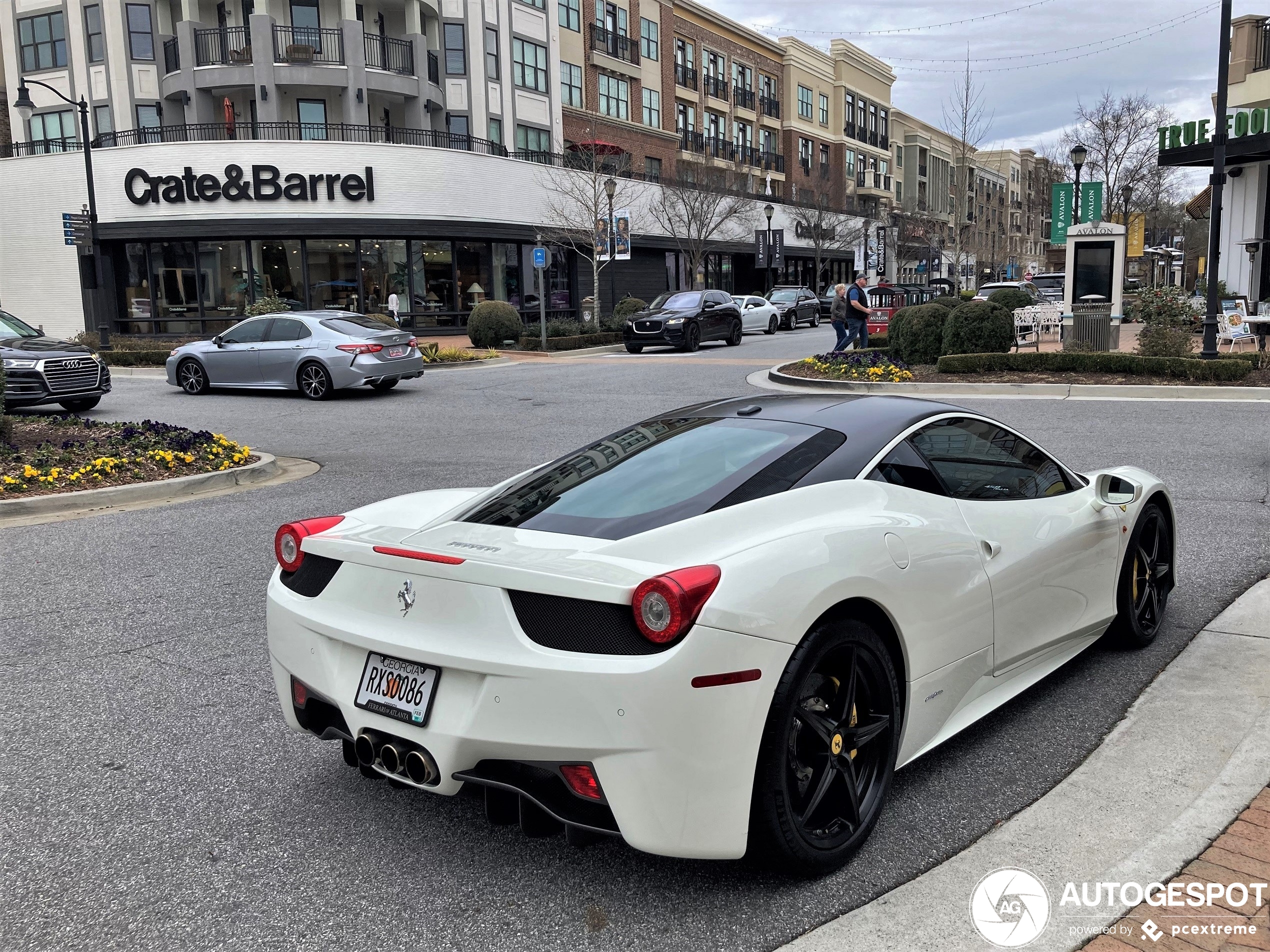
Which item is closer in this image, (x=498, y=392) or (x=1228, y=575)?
(x=1228, y=575)

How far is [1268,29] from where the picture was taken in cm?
2856

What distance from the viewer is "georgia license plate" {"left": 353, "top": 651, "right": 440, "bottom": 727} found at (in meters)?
3.04

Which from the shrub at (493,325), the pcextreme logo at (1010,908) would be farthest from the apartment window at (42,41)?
the pcextreme logo at (1010,908)

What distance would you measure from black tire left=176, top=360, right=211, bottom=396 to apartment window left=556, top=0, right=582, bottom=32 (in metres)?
31.1

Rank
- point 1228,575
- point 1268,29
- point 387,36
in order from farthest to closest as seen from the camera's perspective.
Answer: point 387,36 → point 1268,29 → point 1228,575

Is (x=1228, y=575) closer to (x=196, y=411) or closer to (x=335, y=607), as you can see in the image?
(x=335, y=607)

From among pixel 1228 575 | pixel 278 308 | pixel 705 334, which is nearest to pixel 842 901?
pixel 1228 575

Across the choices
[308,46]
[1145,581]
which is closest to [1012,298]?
[308,46]

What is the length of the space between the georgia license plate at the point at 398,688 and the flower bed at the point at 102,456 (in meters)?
7.35

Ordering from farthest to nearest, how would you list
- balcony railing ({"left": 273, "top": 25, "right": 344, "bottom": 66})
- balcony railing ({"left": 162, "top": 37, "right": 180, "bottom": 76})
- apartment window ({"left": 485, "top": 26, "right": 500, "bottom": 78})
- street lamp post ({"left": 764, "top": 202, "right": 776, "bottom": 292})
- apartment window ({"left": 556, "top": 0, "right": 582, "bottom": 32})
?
apartment window ({"left": 556, "top": 0, "right": 582, "bottom": 32}), street lamp post ({"left": 764, "top": 202, "right": 776, "bottom": 292}), apartment window ({"left": 485, "top": 26, "right": 500, "bottom": 78}), balcony railing ({"left": 162, "top": 37, "right": 180, "bottom": 76}), balcony railing ({"left": 273, "top": 25, "right": 344, "bottom": 66})

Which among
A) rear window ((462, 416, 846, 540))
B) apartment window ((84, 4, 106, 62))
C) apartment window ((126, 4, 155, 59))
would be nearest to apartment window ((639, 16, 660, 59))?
apartment window ((126, 4, 155, 59))

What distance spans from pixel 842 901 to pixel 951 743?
1268mm

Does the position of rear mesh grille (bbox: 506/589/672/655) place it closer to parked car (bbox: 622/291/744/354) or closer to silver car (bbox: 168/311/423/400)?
silver car (bbox: 168/311/423/400)

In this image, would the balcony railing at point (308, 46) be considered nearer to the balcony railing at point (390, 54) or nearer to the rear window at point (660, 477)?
the balcony railing at point (390, 54)
